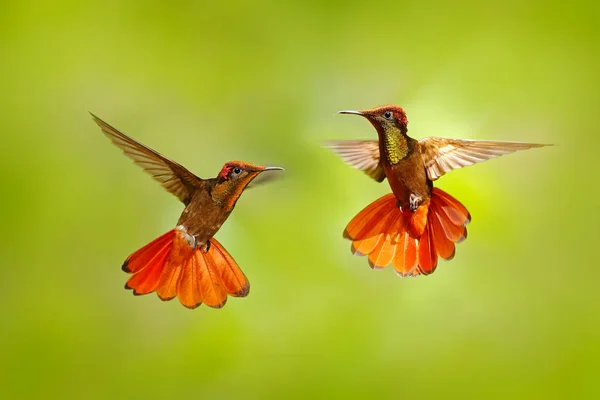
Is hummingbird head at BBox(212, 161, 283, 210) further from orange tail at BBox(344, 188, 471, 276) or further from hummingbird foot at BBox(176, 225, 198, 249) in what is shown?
orange tail at BBox(344, 188, 471, 276)

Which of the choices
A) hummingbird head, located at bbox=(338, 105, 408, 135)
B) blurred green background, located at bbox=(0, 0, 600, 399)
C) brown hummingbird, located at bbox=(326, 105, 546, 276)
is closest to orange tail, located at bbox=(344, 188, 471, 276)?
brown hummingbird, located at bbox=(326, 105, 546, 276)

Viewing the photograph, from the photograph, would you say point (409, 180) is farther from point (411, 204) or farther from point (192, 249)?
point (192, 249)

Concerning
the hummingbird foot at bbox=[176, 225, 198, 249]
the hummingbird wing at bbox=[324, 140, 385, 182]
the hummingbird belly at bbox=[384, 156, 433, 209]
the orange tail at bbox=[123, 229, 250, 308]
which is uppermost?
the hummingbird wing at bbox=[324, 140, 385, 182]

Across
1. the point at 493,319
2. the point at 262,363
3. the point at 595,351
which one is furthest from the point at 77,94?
the point at 595,351

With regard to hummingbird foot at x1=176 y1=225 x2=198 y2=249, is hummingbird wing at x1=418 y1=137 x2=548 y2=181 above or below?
above

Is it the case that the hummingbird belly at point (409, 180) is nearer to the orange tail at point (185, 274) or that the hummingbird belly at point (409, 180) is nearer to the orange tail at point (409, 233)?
the orange tail at point (409, 233)

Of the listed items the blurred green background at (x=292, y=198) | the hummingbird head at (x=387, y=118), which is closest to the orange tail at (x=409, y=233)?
the hummingbird head at (x=387, y=118)

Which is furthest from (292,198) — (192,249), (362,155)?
(192,249)
